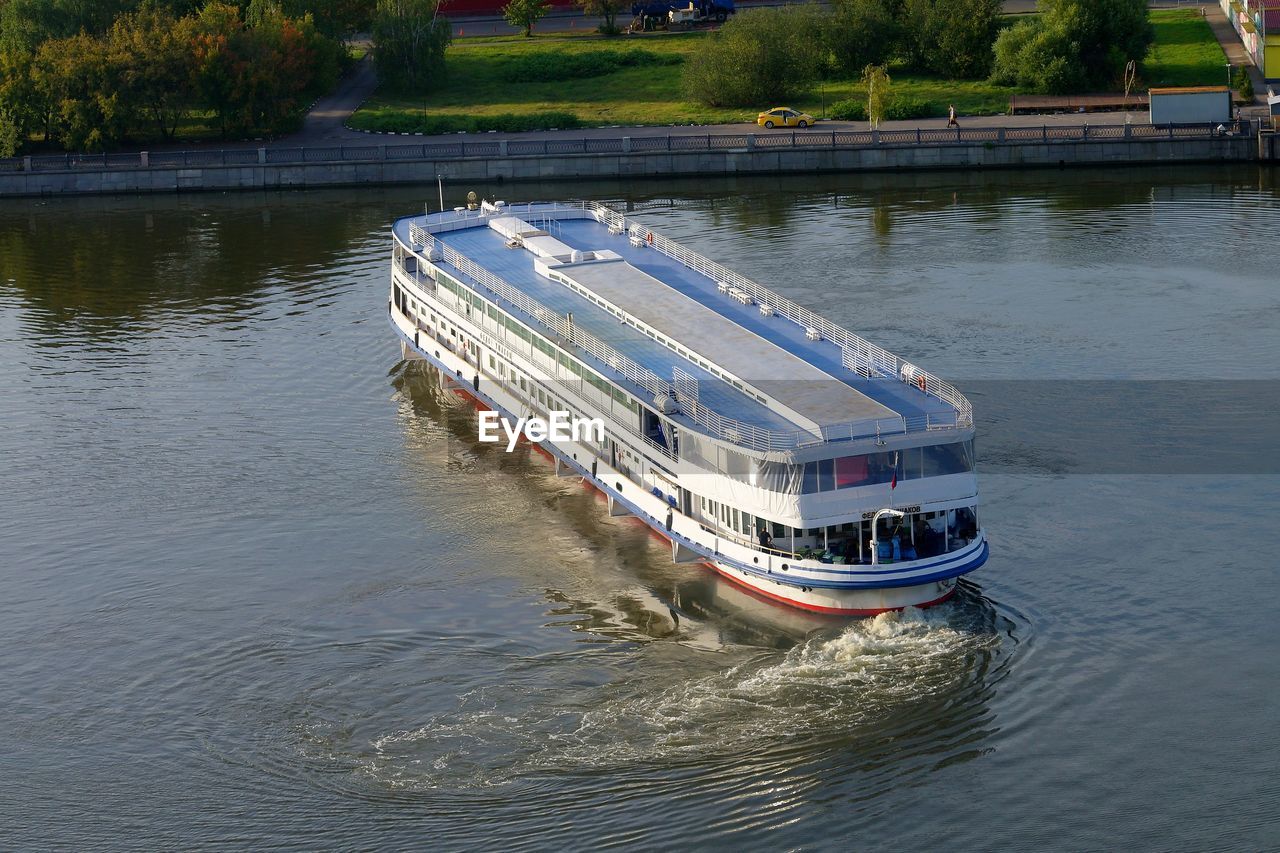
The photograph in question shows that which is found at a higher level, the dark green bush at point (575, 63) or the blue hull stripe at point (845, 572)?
the dark green bush at point (575, 63)

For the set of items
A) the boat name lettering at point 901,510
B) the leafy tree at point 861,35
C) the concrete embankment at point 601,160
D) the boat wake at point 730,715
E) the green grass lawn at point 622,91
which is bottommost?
the boat wake at point 730,715

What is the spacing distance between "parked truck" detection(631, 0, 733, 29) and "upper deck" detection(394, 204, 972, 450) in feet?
205

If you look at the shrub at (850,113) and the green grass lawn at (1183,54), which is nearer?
the shrub at (850,113)

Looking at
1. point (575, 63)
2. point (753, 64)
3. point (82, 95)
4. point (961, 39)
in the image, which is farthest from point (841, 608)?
point (575, 63)

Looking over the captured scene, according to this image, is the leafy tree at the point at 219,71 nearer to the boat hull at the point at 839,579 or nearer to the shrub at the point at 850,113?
the shrub at the point at 850,113

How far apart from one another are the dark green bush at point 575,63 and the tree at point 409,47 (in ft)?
16.6

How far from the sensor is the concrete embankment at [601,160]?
87.2 meters

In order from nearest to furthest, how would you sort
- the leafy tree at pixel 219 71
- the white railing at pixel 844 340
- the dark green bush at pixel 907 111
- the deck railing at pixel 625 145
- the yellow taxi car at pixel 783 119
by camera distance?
the white railing at pixel 844 340
the deck railing at pixel 625 145
the yellow taxi car at pixel 783 119
the dark green bush at pixel 907 111
the leafy tree at pixel 219 71

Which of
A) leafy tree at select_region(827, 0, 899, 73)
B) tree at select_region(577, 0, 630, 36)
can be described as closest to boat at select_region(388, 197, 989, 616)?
leafy tree at select_region(827, 0, 899, 73)

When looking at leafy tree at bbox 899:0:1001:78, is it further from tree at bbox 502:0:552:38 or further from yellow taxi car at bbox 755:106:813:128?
tree at bbox 502:0:552:38

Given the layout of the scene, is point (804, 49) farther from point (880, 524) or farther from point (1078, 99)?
point (880, 524)

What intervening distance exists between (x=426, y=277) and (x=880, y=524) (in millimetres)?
24051

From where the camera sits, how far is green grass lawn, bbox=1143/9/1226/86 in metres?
98.9

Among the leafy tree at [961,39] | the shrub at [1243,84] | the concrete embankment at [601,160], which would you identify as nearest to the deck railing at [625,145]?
the concrete embankment at [601,160]
